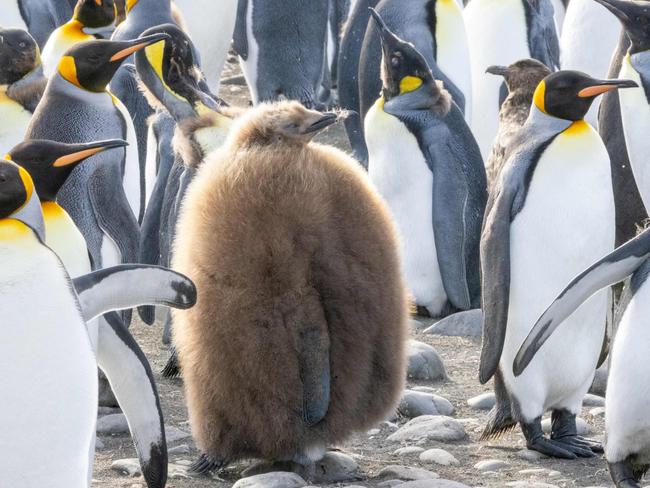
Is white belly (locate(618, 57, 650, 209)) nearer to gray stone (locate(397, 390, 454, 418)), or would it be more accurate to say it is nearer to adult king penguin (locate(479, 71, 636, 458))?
adult king penguin (locate(479, 71, 636, 458))

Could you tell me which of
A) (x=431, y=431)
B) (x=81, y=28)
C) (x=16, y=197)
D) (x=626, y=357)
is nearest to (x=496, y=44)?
(x=81, y=28)

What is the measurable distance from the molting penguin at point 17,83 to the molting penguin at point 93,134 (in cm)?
67

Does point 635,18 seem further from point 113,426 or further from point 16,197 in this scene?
point 16,197

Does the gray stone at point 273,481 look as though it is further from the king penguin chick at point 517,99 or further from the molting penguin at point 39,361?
the king penguin chick at point 517,99

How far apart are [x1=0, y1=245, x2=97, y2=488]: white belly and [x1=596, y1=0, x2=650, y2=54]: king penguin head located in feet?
9.97

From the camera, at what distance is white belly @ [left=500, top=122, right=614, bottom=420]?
14.8 feet

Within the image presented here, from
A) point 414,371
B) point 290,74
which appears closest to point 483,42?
point 290,74

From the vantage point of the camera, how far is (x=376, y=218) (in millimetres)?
4078

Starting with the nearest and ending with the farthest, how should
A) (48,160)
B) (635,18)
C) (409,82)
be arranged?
1. (48,160)
2. (635,18)
3. (409,82)

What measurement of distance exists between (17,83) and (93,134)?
103 centimetres

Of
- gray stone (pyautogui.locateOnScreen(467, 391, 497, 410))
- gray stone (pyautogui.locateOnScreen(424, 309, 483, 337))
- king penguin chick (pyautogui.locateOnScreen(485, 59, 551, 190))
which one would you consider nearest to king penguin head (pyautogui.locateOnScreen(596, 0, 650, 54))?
king penguin chick (pyautogui.locateOnScreen(485, 59, 551, 190))

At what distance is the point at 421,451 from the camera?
426 centimetres

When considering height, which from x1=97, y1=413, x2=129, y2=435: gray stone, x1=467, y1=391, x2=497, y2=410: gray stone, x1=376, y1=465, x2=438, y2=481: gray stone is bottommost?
x1=467, y1=391, x2=497, y2=410: gray stone

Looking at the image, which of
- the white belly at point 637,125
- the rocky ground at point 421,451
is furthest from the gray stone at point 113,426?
the white belly at point 637,125
